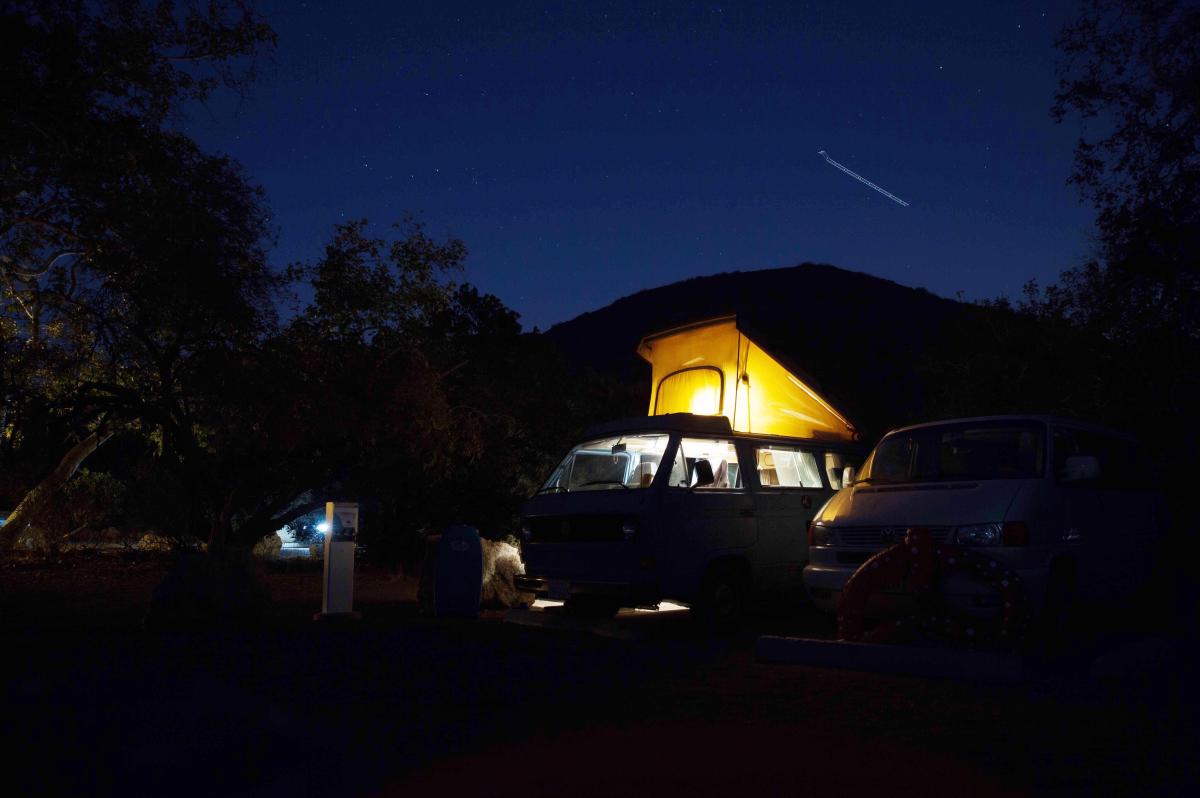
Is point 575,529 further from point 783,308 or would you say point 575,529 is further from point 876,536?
point 783,308

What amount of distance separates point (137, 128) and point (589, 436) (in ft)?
23.8

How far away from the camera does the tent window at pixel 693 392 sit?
11.4 metres

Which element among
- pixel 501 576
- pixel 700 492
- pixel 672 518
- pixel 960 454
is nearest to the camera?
pixel 672 518

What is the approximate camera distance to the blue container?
11.5 m

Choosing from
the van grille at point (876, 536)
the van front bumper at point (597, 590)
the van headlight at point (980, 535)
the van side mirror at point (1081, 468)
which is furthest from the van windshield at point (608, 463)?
the van side mirror at point (1081, 468)

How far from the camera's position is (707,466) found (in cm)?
942

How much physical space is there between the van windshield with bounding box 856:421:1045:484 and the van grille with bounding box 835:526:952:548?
68 centimetres

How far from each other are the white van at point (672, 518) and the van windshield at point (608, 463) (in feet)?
0.04

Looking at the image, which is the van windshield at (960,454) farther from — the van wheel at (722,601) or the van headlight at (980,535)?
the van wheel at (722,601)

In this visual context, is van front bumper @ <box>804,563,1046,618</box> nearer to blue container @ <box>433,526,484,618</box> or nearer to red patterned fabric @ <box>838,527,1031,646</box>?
red patterned fabric @ <box>838,527,1031,646</box>

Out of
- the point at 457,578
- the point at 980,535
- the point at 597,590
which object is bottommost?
the point at 457,578

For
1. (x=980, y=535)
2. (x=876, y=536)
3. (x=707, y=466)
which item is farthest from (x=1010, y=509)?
(x=707, y=466)

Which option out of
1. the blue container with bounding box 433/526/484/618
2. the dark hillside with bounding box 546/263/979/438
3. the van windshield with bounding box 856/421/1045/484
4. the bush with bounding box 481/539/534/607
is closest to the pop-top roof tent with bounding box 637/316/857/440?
the van windshield with bounding box 856/421/1045/484

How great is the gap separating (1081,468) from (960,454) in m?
1.63
